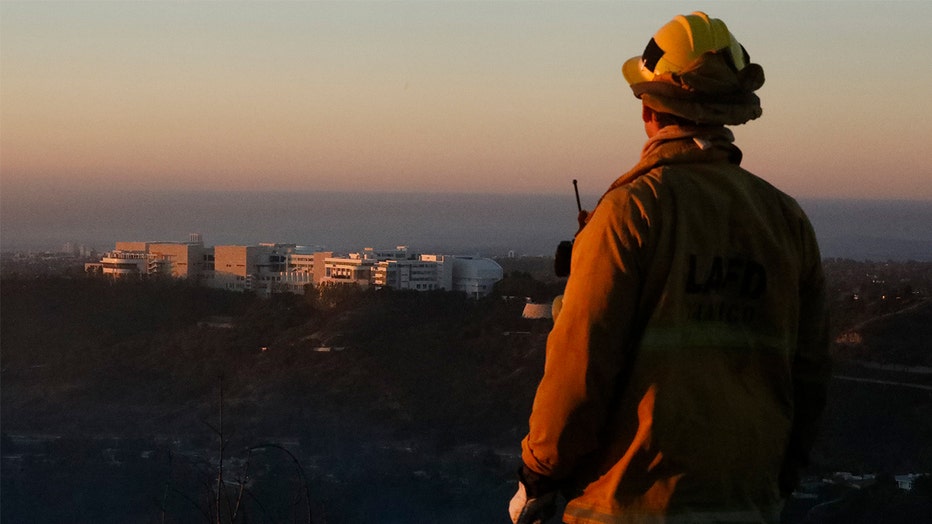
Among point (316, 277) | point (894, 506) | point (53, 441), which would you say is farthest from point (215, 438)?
point (894, 506)

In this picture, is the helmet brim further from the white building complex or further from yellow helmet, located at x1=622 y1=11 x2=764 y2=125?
the white building complex

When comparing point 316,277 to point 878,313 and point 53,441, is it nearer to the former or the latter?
point 53,441

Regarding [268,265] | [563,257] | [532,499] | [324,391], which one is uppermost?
[563,257]

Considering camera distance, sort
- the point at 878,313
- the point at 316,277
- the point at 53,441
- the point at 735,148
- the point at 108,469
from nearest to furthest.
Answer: the point at 735,148
the point at 108,469
the point at 878,313
the point at 53,441
the point at 316,277

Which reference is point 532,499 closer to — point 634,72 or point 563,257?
point 563,257

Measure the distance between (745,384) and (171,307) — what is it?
34.8 metres

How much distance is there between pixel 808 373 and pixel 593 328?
0.53 meters

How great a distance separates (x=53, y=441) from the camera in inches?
944

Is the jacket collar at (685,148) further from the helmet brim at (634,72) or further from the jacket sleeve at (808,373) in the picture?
the jacket sleeve at (808,373)

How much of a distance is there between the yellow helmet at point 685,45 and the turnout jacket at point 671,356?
149mm

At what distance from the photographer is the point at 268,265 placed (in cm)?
3628

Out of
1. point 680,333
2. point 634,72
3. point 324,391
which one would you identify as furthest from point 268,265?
point 680,333

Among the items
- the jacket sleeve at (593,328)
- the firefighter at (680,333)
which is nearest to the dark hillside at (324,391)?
the firefighter at (680,333)

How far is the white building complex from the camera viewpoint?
33.2 metres
